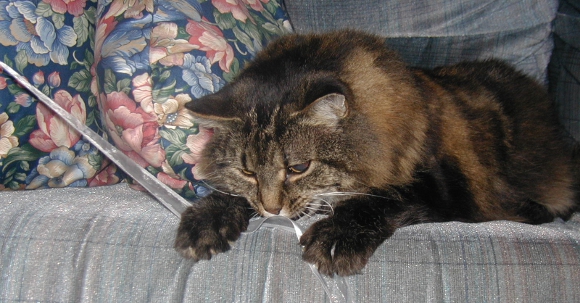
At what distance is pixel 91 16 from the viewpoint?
4.67 ft

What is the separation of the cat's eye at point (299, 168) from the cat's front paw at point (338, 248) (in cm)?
14

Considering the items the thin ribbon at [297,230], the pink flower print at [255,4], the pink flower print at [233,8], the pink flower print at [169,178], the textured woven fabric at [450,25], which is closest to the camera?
the thin ribbon at [297,230]

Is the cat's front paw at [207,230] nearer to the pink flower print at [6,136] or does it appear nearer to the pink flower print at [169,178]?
the pink flower print at [169,178]

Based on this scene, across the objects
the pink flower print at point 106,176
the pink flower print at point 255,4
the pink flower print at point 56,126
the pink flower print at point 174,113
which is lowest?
the pink flower print at point 106,176

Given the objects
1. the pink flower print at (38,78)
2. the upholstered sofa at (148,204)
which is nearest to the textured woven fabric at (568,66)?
the upholstered sofa at (148,204)

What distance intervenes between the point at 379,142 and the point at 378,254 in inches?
10.8

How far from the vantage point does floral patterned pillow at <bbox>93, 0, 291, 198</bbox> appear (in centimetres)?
124

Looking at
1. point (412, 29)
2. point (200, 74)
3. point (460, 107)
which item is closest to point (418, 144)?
point (460, 107)

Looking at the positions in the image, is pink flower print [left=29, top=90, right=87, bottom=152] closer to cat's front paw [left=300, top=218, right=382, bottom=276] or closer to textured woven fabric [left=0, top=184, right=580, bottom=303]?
textured woven fabric [left=0, top=184, right=580, bottom=303]

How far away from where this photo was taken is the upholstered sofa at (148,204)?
41.5 inches

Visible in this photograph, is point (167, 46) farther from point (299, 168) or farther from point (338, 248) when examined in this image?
point (338, 248)

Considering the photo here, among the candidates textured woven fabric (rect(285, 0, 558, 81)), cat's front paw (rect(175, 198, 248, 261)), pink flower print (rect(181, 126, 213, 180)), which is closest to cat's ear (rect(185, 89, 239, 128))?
pink flower print (rect(181, 126, 213, 180))

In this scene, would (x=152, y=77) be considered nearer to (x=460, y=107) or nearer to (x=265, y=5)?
(x=265, y=5)

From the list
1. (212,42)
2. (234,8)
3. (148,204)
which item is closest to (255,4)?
(234,8)
